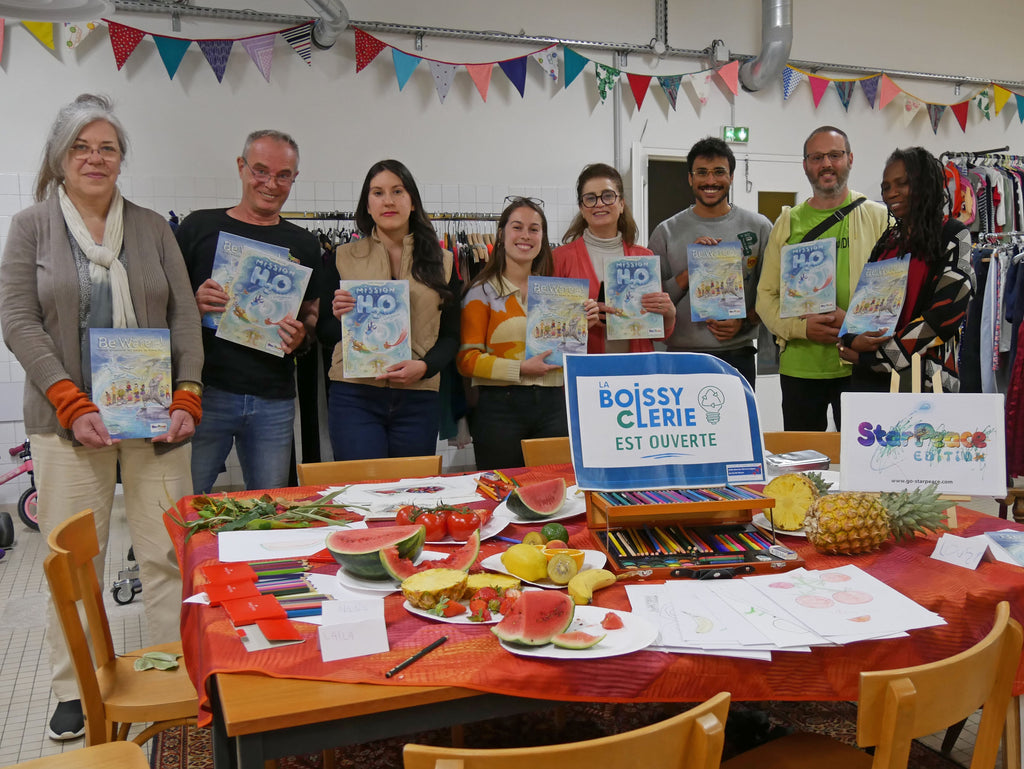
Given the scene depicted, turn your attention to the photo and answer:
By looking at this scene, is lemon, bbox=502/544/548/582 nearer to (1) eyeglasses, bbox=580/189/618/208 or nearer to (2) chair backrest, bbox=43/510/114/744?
(2) chair backrest, bbox=43/510/114/744

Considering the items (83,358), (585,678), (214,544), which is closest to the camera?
(585,678)

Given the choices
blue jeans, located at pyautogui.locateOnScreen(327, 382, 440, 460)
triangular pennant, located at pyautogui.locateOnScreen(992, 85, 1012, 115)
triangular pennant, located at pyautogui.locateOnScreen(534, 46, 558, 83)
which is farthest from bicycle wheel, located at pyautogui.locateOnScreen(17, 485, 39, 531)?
triangular pennant, located at pyautogui.locateOnScreen(992, 85, 1012, 115)

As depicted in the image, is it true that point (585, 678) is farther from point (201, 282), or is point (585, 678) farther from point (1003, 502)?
point (1003, 502)

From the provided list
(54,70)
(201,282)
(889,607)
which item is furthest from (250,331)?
(54,70)

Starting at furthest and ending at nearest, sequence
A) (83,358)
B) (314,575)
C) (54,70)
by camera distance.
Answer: (54,70), (83,358), (314,575)

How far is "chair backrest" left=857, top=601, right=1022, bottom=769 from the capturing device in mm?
1137

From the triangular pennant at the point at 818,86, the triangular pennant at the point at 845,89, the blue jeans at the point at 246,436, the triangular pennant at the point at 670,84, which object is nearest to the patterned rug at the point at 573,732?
the blue jeans at the point at 246,436

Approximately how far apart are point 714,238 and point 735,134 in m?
3.33

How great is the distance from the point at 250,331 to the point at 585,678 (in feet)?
7.14

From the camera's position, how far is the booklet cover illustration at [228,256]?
2.96 metres

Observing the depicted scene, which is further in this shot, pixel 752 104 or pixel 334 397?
pixel 752 104

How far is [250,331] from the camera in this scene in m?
3.03

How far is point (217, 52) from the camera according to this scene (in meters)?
5.25

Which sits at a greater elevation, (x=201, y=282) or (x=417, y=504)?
(x=201, y=282)
